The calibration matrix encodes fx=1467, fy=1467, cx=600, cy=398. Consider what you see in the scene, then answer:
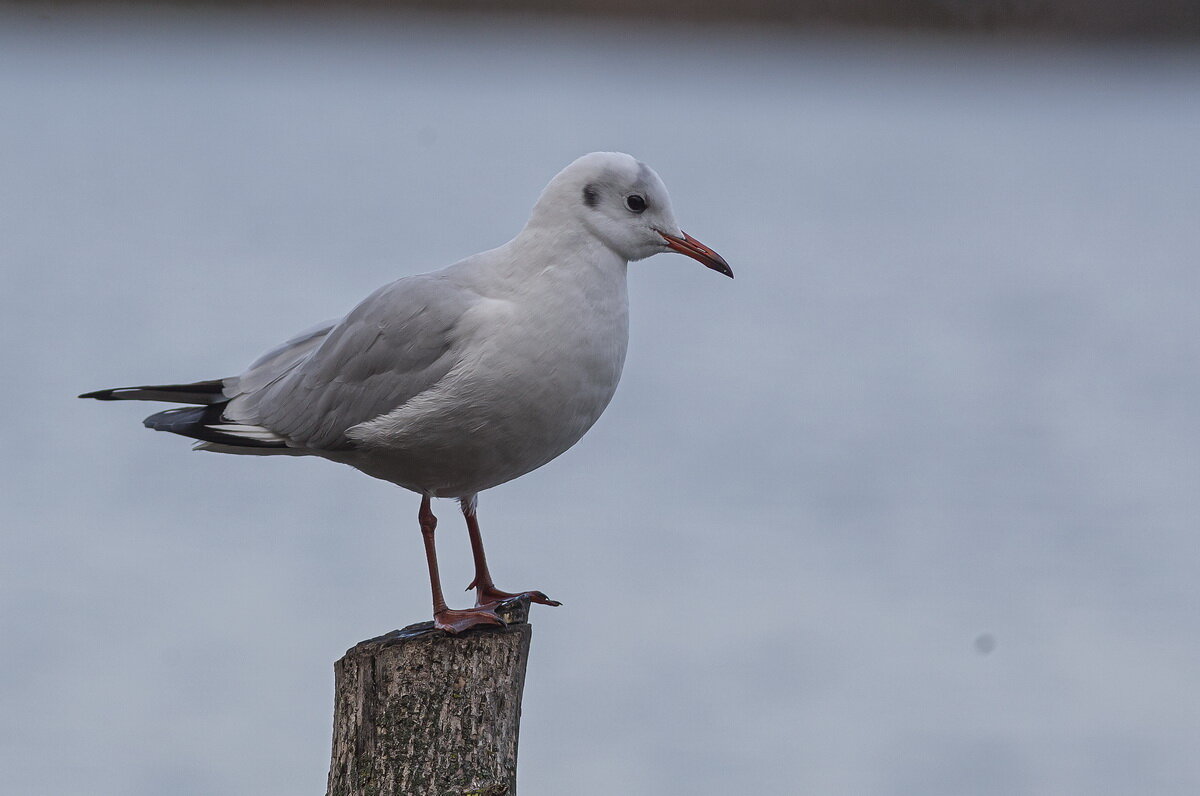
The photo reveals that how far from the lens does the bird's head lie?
3207 mm

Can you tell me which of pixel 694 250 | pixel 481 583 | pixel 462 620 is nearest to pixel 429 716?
pixel 462 620

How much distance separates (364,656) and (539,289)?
86 cm

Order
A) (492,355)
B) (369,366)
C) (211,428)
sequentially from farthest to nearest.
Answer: (211,428)
(369,366)
(492,355)

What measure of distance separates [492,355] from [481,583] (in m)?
0.76

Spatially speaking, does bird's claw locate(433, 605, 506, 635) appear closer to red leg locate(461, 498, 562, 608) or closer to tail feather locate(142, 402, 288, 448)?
red leg locate(461, 498, 562, 608)

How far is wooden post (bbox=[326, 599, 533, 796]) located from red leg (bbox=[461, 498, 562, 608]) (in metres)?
0.42

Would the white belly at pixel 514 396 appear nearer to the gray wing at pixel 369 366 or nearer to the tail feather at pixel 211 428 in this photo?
the gray wing at pixel 369 366

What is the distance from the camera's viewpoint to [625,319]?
128 inches

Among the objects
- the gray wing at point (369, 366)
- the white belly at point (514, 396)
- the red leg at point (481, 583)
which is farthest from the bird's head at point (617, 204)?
the red leg at point (481, 583)

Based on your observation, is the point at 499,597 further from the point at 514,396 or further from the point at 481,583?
the point at 514,396

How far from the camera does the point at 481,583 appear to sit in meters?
3.59

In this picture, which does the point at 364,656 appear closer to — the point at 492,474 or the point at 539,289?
the point at 492,474

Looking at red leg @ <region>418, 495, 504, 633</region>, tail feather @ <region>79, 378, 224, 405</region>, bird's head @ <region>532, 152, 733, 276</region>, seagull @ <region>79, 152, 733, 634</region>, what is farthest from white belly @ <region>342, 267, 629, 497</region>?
tail feather @ <region>79, 378, 224, 405</region>

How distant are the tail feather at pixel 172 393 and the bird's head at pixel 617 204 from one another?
106 cm
